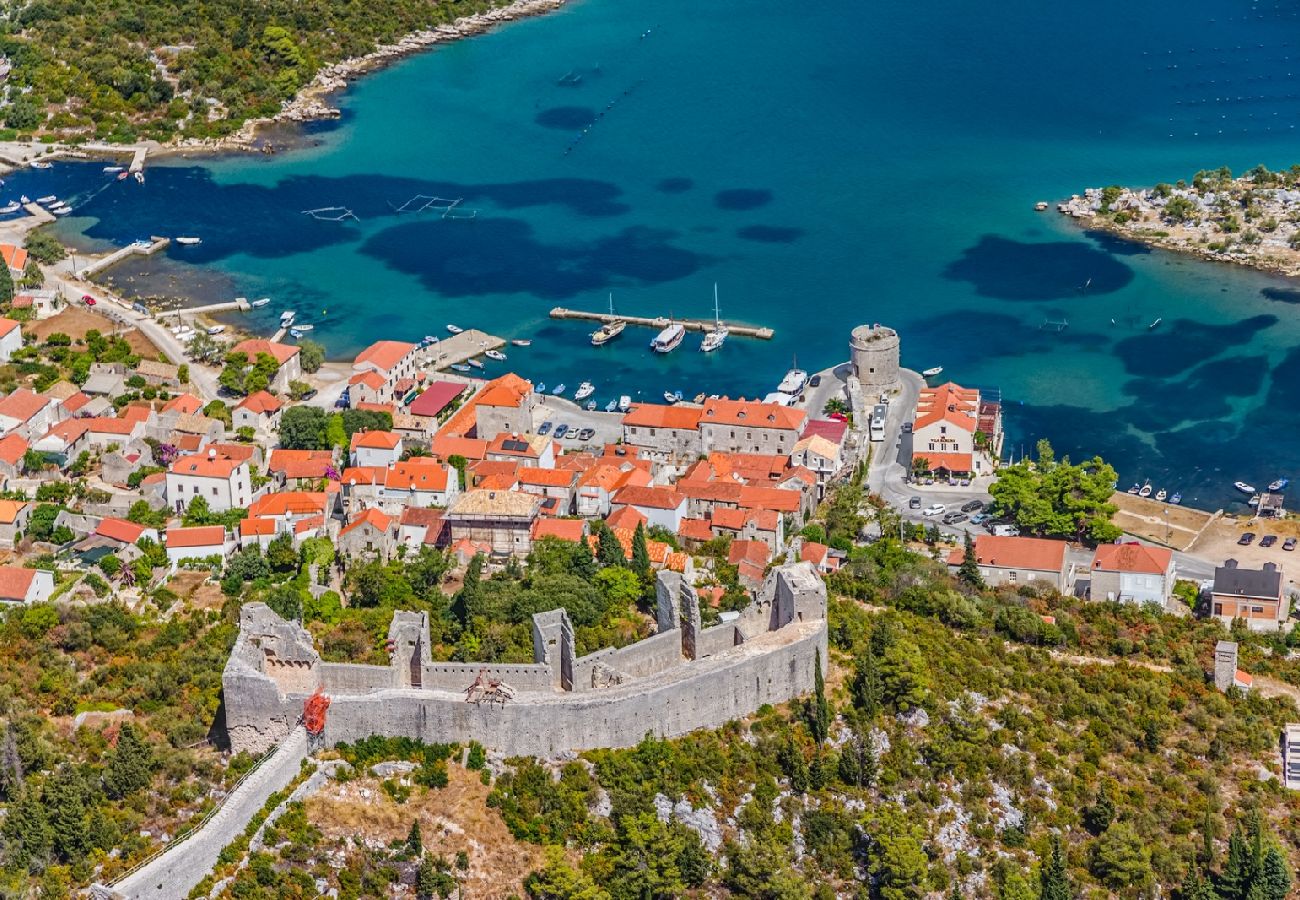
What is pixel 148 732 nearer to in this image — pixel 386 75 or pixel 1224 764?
pixel 1224 764

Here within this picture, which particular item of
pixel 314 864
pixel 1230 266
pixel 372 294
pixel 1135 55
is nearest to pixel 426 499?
pixel 314 864

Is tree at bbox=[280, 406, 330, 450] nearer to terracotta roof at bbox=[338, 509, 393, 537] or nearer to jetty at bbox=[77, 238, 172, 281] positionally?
terracotta roof at bbox=[338, 509, 393, 537]

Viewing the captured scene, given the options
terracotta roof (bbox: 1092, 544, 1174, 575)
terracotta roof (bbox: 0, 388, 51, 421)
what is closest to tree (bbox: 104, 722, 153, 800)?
A: terracotta roof (bbox: 0, 388, 51, 421)

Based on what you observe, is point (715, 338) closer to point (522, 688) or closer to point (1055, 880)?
point (522, 688)

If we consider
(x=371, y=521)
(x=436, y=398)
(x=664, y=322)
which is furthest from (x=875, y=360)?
(x=371, y=521)

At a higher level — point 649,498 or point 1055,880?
point 649,498

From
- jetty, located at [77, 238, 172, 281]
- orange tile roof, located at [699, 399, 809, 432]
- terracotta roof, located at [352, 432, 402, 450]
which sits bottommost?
jetty, located at [77, 238, 172, 281]

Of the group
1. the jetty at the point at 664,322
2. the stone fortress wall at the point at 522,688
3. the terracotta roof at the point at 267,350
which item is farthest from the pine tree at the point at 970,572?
the terracotta roof at the point at 267,350
